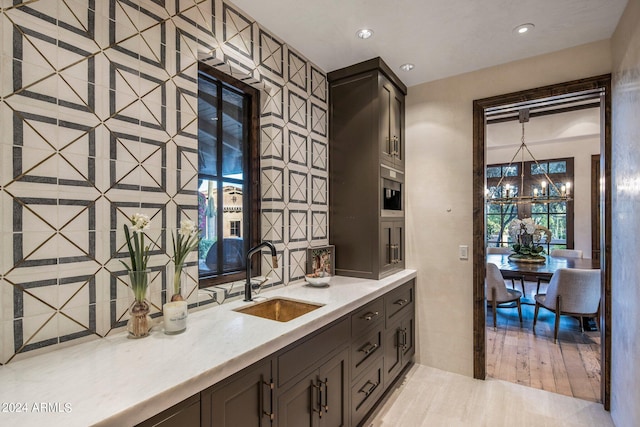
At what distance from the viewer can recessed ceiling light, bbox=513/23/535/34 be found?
2.07m

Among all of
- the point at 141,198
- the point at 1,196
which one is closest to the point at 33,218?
the point at 1,196

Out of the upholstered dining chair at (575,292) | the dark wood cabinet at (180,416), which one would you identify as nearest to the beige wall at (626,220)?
the upholstered dining chair at (575,292)

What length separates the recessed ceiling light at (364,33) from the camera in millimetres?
2129

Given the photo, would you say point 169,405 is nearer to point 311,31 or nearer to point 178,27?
point 178,27

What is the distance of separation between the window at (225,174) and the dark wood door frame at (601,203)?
184 centimetres

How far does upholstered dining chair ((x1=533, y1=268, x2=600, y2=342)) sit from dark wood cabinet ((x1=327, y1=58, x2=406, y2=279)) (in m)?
1.94

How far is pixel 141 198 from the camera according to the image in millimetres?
1437

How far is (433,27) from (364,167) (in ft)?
3.48

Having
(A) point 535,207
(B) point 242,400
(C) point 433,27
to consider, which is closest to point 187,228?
(B) point 242,400

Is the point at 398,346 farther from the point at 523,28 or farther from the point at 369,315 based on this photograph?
the point at 523,28

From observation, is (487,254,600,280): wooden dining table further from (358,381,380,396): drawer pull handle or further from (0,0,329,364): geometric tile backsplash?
(0,0,329,364): geometric tile backsplash

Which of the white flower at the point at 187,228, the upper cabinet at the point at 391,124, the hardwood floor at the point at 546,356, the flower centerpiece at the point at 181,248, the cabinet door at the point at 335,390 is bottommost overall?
the hardwood floor at the point at 546,356

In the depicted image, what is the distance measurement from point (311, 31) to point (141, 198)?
61.7 inches

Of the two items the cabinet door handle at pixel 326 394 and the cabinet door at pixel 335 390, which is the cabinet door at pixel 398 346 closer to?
the cabinet door at pixel 335 390
